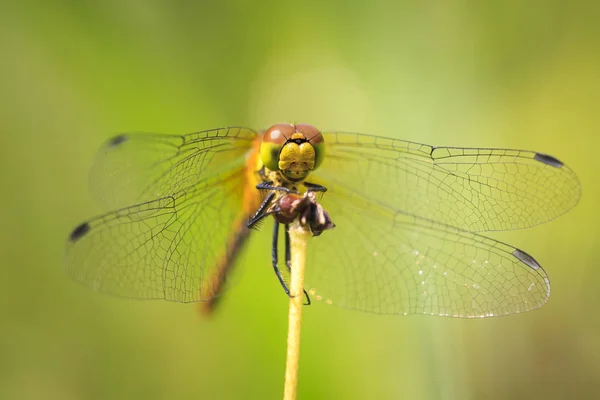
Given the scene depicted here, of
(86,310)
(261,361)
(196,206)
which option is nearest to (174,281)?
(196,206)

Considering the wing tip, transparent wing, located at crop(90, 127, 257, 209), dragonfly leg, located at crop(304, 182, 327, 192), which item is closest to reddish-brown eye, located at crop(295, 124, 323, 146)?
dragonfly leg, located at crop(304, 182, 327, 192)

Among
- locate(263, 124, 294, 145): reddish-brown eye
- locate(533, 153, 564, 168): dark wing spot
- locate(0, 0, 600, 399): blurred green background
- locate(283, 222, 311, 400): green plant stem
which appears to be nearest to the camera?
locate(283, 222, 311, 400): green plant stem

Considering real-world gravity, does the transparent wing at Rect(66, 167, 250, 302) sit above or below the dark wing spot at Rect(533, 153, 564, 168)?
below

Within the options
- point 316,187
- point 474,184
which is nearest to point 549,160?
point 474,184

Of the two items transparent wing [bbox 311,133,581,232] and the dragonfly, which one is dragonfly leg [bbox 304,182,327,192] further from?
transparent wing [bbox 311,133,581,232]

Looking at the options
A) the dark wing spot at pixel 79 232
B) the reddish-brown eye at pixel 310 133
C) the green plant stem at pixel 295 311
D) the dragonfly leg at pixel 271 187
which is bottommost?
the green plant stem at pixel 295 311

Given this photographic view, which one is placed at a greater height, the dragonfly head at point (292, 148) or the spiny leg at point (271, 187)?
the dragonfly head at point (292, 148)

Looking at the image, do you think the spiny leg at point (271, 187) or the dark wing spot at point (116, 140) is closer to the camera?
the spiny leg at point (271, 187)

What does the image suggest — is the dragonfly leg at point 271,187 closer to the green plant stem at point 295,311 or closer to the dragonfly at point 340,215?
the dragonfly at point 340,215

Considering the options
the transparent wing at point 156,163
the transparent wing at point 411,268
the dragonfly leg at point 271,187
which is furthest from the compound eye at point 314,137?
the transparent wing at point 411,268
